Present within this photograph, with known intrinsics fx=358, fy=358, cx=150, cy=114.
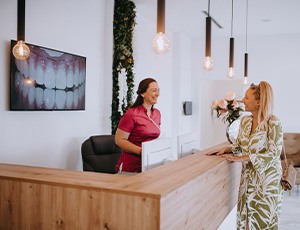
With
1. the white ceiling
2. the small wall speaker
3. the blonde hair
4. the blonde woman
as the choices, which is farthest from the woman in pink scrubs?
the small wall speaker

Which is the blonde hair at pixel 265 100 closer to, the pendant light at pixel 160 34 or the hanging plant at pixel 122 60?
the pendant light at pixel 160 34

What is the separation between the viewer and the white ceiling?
17.1 feet

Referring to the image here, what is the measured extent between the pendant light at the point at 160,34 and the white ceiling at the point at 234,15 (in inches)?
104

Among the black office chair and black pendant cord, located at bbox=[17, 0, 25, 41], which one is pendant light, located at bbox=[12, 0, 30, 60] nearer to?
black pendant cord, located at bbox=[17, 0, 25, 41]

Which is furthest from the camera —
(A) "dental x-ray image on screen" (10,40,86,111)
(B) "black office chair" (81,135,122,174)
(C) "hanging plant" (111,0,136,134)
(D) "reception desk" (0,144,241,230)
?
(C) "hanging plant" (111,0,136,134)

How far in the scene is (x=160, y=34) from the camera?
2.65 m

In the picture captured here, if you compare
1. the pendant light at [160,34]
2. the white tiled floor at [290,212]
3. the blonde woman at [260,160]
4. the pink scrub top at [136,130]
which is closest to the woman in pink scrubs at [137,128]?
the pink scrub top at [136,130]

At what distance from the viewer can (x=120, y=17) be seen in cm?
506

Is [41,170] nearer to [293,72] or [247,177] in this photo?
[247,177]

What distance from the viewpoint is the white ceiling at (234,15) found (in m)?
5.21

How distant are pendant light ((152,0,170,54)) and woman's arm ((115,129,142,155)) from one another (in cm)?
71

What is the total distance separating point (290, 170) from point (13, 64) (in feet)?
8.64

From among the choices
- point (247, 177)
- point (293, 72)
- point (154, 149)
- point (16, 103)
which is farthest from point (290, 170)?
point (293, 72)

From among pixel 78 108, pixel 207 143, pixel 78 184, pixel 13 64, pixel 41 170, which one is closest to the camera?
pixel 78 184
